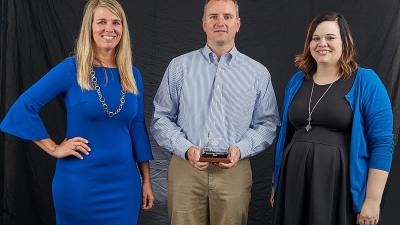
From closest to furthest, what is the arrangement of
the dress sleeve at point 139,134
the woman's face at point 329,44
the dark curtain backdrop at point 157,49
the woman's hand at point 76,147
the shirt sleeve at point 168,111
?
the woman's hand at point 76,147
the woman's face at point 329,44
the dress sleeve at point 139,134
the shirt sleeve at point 168,111
the dark curtain backdrop at point 157,49

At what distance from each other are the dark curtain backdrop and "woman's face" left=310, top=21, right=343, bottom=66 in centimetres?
124

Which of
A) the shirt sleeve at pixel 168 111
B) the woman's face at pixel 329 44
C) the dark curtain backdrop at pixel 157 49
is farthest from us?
the dark curtain backdrop at pixel 157 49

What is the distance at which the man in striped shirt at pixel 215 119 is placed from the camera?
7.66 feet

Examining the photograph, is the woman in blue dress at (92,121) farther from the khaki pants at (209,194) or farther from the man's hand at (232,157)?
the man's hand at (232,157)

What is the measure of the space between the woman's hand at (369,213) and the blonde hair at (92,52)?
1.16m

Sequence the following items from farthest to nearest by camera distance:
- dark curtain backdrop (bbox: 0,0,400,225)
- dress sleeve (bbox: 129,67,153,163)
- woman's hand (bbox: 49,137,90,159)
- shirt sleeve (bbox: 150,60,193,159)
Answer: dark curtain backdrop (bbox: 0,0,400,225)
shirt sleeve (bbox: 150,60,193,159)
dress sleeve (bbox: 129,67,153,163)
woman's hand (bbox: 49,137,90,159)

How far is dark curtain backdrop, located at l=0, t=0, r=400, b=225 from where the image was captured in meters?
3.18

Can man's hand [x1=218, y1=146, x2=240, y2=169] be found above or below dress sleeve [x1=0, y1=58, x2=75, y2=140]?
below

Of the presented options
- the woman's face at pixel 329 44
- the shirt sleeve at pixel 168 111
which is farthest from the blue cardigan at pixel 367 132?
the shirt sleeve at pixel 168 111

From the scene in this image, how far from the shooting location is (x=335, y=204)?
6.85 feet

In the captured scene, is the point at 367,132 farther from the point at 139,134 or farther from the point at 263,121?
the point at 139,134

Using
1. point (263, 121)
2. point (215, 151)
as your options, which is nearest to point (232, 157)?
point (215, 151)

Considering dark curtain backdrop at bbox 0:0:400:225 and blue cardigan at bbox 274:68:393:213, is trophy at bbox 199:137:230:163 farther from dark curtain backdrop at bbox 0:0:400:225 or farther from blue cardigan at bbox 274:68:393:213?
dark curtain backdrop at bbox 0:0:400:225

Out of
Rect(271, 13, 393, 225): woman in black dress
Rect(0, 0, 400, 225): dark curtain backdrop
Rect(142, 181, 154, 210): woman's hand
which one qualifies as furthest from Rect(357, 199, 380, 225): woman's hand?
Rect(0, 0, 400, 225): dark curtain backdrop
